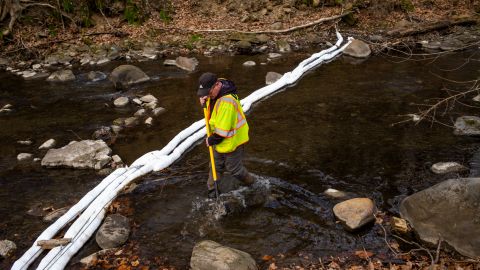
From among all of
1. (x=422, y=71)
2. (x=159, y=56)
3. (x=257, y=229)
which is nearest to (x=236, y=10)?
(x=159, y=56)

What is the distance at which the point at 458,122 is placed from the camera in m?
8.42

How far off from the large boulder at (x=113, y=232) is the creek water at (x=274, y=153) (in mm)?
176

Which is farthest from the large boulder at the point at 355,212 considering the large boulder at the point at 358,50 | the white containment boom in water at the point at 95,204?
the large boulder at the point at 358,50

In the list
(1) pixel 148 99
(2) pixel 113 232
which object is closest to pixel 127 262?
(2) pixel 113 232

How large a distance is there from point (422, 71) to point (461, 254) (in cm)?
884

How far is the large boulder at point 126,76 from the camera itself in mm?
12360

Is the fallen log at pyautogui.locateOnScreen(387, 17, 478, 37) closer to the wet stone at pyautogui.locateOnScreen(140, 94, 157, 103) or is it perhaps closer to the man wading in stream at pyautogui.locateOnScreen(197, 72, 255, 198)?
the wet stone at pyautogui.locateOnScreen(140, 94, 157, 103)

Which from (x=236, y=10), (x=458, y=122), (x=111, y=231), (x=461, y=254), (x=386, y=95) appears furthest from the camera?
(x=236, y=10)

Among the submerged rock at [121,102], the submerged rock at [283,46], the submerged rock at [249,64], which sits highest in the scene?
the submerged rock at [121,102]

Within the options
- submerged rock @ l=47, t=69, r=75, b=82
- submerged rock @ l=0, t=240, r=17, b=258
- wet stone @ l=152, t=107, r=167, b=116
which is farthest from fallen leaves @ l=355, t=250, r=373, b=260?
submerged rock @ l=47, t=69, r=75, b=82

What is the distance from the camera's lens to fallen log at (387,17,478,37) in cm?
1600

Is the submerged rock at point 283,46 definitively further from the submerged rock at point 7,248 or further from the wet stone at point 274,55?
the submerged rock at point 7,248

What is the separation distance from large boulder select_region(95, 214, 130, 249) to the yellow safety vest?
168cm

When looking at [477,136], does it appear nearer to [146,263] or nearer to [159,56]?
[146,263]
